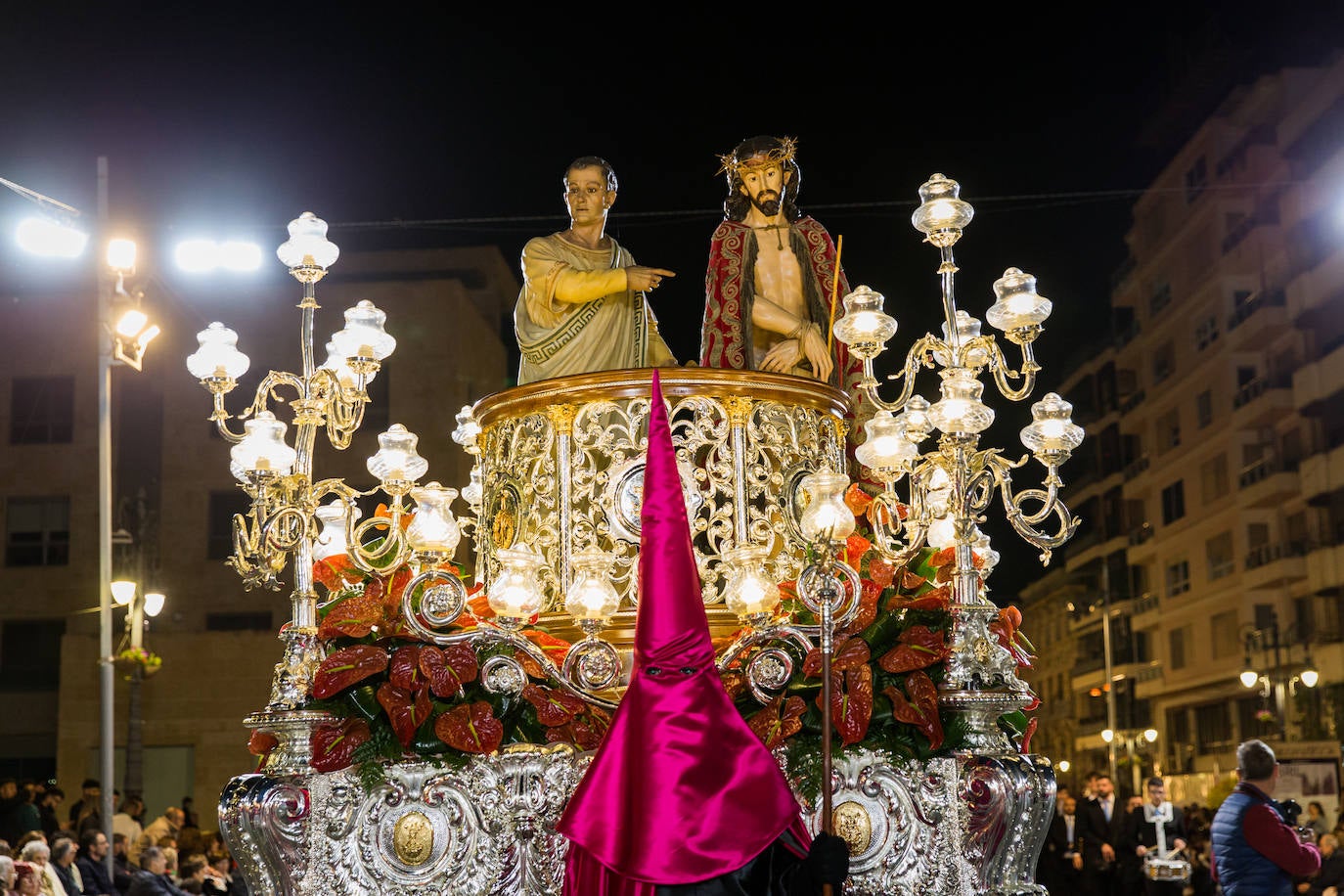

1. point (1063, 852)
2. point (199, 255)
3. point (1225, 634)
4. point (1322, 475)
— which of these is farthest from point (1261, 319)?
point (199, 255)

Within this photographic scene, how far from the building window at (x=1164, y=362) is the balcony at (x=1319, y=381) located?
8.83 m

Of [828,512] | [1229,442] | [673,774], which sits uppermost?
[1229,442]

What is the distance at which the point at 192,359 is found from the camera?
6145 millimetres

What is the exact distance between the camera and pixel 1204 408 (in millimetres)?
40250

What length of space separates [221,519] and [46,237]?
13.4 metres

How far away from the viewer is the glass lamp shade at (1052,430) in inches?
224

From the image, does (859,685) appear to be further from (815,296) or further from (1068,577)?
(1068,577)

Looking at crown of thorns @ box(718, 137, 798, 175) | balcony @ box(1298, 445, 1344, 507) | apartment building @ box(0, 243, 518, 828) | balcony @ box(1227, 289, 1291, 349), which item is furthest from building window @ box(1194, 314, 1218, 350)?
crown of thorns @ box(718, 137, 798, 175)

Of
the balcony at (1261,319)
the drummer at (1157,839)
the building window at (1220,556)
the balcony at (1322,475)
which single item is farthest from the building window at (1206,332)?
the drummer at (1157,839)

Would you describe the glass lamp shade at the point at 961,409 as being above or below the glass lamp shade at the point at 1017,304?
below

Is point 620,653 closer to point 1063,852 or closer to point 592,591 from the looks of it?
point 592,591

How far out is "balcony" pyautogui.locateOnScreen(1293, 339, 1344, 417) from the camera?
3150 centimetres

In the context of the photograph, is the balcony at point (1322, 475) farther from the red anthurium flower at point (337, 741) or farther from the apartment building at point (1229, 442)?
the red anthurium flower at point (337, 741)

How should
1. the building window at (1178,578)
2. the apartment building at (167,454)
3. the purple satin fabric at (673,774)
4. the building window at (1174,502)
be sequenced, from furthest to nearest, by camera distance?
1. the building window at (1174,502)
2. the building window at (1178,578)
3. the apartment building at (167,454)
4. the purple satin fabric at (673,774)
